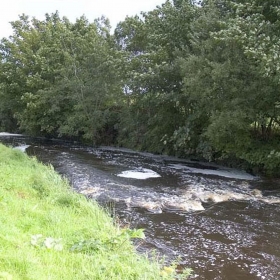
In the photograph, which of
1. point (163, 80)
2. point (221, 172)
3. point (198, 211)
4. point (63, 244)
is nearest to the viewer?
point (63, 244)

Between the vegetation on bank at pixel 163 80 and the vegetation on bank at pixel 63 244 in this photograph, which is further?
the vegetation on bank at pixel 163 80

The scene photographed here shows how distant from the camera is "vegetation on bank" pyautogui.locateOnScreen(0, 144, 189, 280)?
14.9 ft

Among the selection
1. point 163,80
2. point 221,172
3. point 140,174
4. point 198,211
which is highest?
point 163,80

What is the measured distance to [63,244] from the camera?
561cm

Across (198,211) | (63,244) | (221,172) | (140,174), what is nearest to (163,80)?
(221,172)

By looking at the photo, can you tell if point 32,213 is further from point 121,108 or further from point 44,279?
point 121,108

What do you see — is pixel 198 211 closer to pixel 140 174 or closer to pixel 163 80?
pixel 140 174

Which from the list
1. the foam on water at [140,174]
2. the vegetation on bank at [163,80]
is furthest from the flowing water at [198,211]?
the vegetation on bank at [163,80]

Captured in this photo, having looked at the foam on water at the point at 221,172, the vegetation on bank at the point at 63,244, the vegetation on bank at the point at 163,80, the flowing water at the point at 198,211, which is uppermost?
the vegetation on bank at the point at 163,80

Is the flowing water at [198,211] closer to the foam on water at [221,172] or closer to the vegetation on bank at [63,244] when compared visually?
the foam on water at [221,172]

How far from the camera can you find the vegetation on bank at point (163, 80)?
53.9ft

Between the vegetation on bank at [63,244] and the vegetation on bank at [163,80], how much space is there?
1044 cm

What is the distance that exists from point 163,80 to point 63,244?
18.9m

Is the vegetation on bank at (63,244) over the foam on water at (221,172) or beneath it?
beneath
